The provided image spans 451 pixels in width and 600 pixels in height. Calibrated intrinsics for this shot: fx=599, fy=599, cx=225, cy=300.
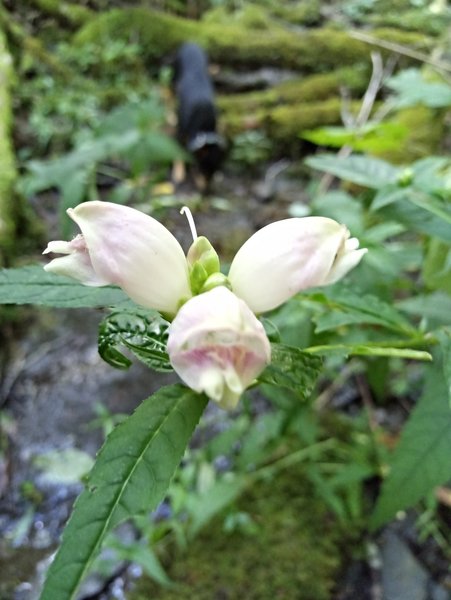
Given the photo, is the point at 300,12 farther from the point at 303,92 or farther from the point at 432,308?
the point at 432,308

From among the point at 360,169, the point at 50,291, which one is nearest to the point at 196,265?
the point at 50,291

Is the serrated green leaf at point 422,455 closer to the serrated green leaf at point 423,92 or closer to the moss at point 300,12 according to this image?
the serrated green leaf at point 423,92

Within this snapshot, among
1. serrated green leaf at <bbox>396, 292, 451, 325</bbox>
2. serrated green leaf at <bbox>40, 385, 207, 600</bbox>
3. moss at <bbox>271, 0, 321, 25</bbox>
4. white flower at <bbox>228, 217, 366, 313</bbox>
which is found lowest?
moss at <bbox>271, 0, 321, 25</bbox>

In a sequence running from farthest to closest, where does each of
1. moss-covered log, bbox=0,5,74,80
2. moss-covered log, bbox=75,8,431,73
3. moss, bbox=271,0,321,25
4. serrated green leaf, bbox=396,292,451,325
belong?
moss, bbox=271,0,321,25
moss-covered log, bbox=75,8,431,73
moss-covered log, bbox=0,5,74,80
serrated green leaf, bbox=396,292,451,325

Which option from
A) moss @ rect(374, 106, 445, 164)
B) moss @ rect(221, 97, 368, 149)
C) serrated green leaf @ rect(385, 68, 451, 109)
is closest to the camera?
serrated green leaf @ rect(385, 68, 451, 109)

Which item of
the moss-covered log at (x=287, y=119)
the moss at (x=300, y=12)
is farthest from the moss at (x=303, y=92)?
the moss at (x=300, y=12)

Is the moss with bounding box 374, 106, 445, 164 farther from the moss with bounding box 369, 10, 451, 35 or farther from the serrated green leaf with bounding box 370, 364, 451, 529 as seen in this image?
the serrated green leaf with bounding box 370, 364, 451, 529

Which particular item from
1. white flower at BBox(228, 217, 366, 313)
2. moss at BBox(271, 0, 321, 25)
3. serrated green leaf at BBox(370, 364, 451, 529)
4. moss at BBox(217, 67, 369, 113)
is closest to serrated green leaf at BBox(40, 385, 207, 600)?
white flower at BBox(228, 217, 366, 313)
